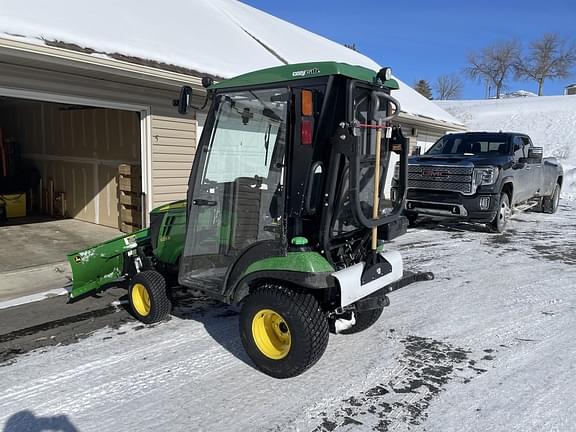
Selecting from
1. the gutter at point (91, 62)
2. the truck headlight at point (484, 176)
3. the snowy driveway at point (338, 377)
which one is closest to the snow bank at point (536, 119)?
the truck headlight at point (484, 176)

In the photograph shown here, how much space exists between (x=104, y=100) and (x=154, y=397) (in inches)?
207

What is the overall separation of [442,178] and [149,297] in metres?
6.30

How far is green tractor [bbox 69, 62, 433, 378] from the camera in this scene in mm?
2998

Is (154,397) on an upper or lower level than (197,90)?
lower

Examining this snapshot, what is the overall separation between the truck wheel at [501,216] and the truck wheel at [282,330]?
696 centimetres

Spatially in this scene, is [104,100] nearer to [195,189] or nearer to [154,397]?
[195,189]

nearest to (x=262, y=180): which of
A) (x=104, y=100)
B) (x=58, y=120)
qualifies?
(x=104, y=100)

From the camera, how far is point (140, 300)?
423cm

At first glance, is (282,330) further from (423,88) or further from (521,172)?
(423,88)

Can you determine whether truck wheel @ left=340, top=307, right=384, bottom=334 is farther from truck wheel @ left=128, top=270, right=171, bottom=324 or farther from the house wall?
the house wall

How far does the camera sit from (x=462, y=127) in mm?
17531

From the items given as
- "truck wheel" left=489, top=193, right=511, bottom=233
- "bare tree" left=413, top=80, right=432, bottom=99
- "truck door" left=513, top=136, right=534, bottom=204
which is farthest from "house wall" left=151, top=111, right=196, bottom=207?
"bare tree" left=413, top=80, right=432, bottom=99

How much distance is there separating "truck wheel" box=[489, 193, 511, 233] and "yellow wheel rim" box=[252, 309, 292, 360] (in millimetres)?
6937

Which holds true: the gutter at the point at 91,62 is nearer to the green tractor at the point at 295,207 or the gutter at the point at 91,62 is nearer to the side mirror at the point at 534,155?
the green tractor at the point at 295,207
